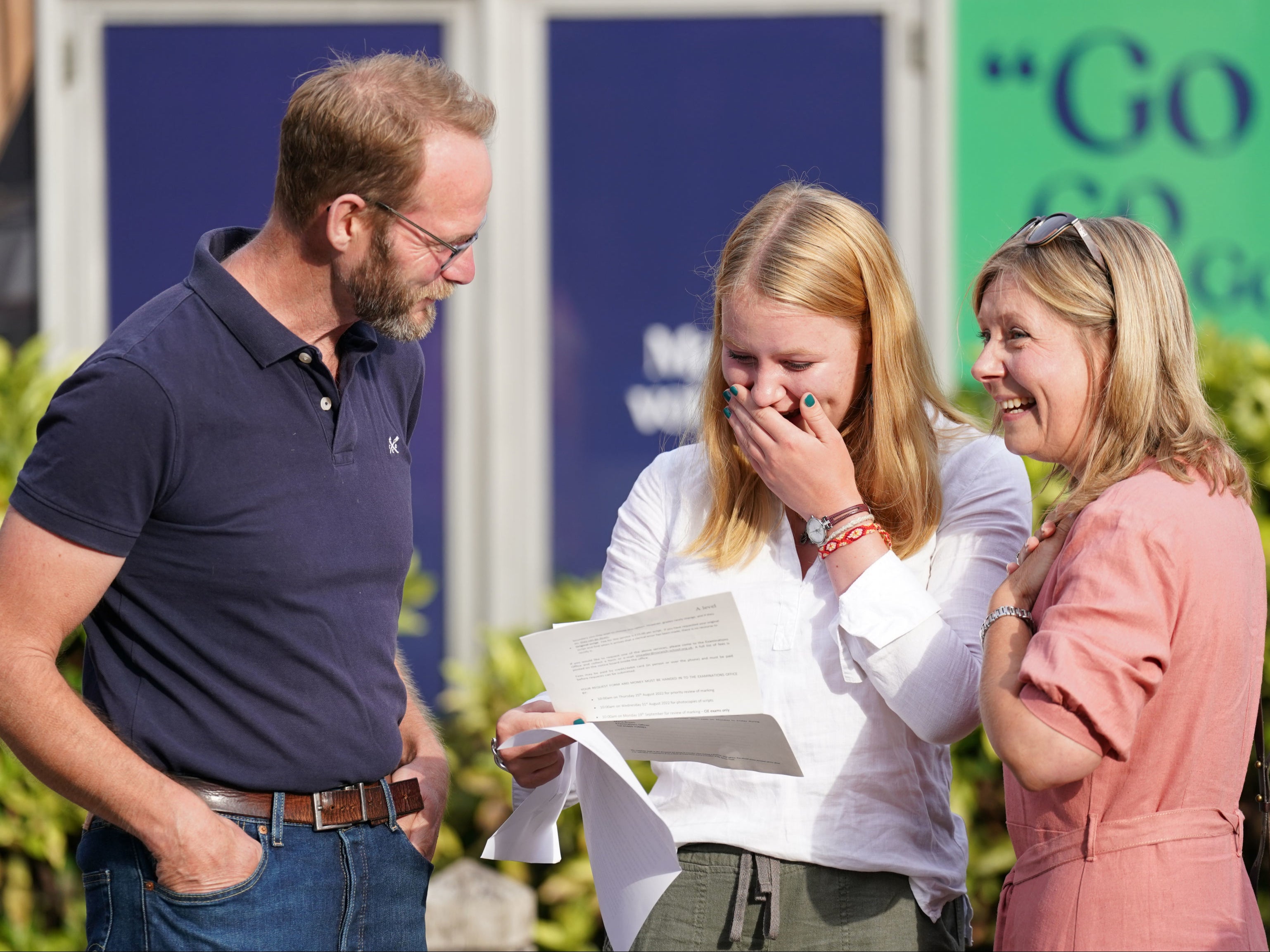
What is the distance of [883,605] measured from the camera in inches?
79.3

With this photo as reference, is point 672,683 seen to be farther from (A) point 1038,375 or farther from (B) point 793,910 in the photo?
(A) point 1038,375

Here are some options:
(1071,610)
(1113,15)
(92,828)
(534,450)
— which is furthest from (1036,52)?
(92,828)

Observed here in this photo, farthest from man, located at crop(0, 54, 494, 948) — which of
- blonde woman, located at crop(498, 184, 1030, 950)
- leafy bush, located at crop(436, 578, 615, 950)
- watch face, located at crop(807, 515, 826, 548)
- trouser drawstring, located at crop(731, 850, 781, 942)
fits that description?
leafy bush, located at crop(436, 578, 615, 950)

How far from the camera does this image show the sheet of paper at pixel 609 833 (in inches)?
79.8

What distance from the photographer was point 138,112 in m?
5.17

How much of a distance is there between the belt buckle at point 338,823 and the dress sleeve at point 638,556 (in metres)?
0.50

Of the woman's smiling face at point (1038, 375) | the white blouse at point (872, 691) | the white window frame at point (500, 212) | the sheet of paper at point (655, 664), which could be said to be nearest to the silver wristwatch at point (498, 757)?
the sheet of paper at point (655, 664)

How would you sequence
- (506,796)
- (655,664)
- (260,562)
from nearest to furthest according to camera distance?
1. (655,664)
2. (260,562)
3. (506,796)

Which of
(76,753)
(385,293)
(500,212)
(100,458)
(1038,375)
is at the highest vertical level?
(500,212)

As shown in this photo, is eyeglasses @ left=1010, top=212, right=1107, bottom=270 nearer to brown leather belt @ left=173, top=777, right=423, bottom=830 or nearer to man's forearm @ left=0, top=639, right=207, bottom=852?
brown leather belt @ left=173, top=777, right=423, bottom=830

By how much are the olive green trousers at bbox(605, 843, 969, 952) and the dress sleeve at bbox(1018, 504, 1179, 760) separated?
0.47 metres

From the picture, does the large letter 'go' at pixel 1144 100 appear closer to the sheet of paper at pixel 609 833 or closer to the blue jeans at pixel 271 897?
the sheet of paper at pixel 609 833

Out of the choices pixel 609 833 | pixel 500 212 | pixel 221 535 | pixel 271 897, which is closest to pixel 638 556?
pixel 609 833

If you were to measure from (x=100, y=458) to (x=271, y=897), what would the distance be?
2.42ft
